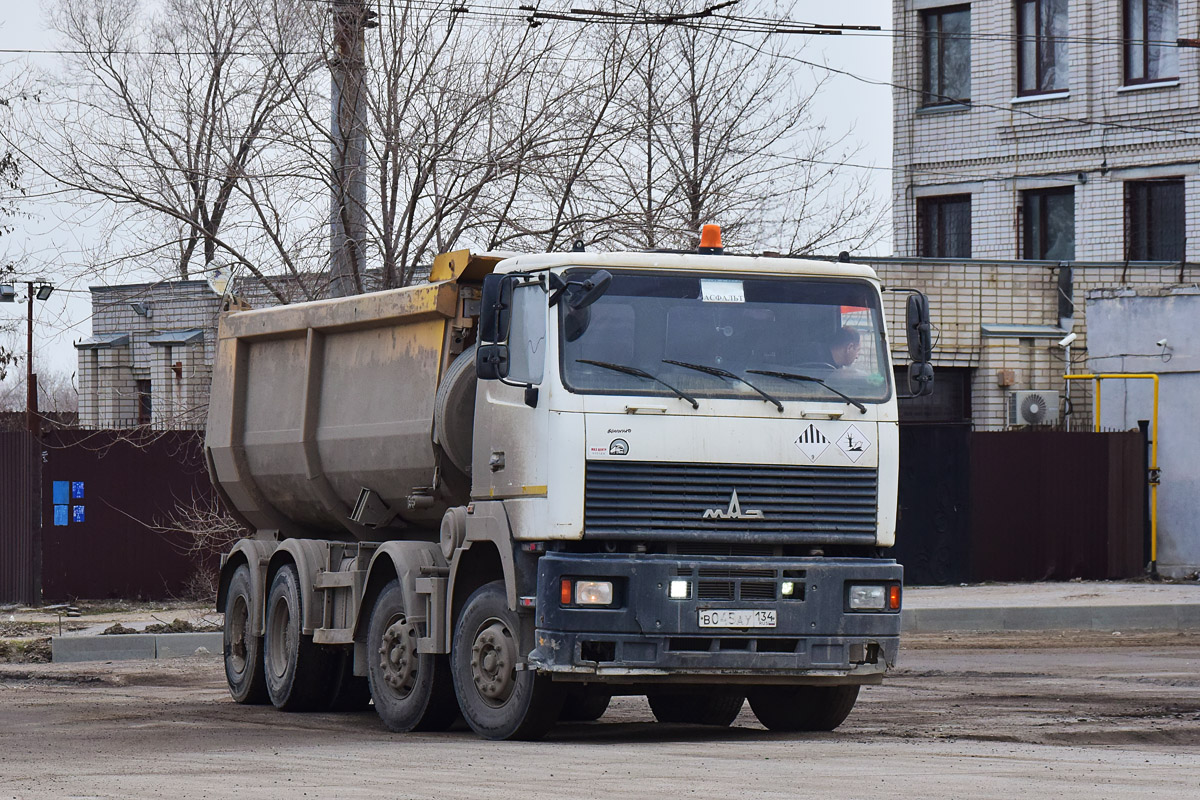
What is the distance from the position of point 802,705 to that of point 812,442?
6.35 feet

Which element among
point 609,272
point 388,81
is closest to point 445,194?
point 388,81

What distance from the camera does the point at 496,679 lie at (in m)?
10.8

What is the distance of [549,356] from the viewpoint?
34.3 ft

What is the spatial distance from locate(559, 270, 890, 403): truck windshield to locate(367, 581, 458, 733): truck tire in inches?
84.8

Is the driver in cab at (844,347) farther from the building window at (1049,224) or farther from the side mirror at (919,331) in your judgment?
the building window at (1049,224)

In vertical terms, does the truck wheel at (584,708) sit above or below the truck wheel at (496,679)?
below

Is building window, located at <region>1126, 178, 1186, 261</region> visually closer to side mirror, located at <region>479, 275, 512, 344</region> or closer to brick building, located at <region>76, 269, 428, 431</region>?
brick building, located at <region>76, 269, 428, 431</region>

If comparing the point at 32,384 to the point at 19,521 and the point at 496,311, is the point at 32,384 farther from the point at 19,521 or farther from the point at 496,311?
the point at 496,311

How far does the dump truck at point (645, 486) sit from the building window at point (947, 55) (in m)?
24.1

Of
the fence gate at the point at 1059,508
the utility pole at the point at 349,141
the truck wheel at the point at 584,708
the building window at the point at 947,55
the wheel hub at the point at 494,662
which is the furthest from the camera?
the building window at the point at 947,55

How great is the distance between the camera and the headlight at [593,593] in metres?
10.3

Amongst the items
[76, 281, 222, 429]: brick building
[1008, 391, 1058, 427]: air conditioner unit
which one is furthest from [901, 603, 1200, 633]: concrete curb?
[76, 281, 222, 429]: brick building

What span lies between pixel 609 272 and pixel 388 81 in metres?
8.90

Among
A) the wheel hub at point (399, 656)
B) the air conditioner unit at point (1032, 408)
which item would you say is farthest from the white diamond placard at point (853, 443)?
the air conditioner unit at point (1032, 408)
